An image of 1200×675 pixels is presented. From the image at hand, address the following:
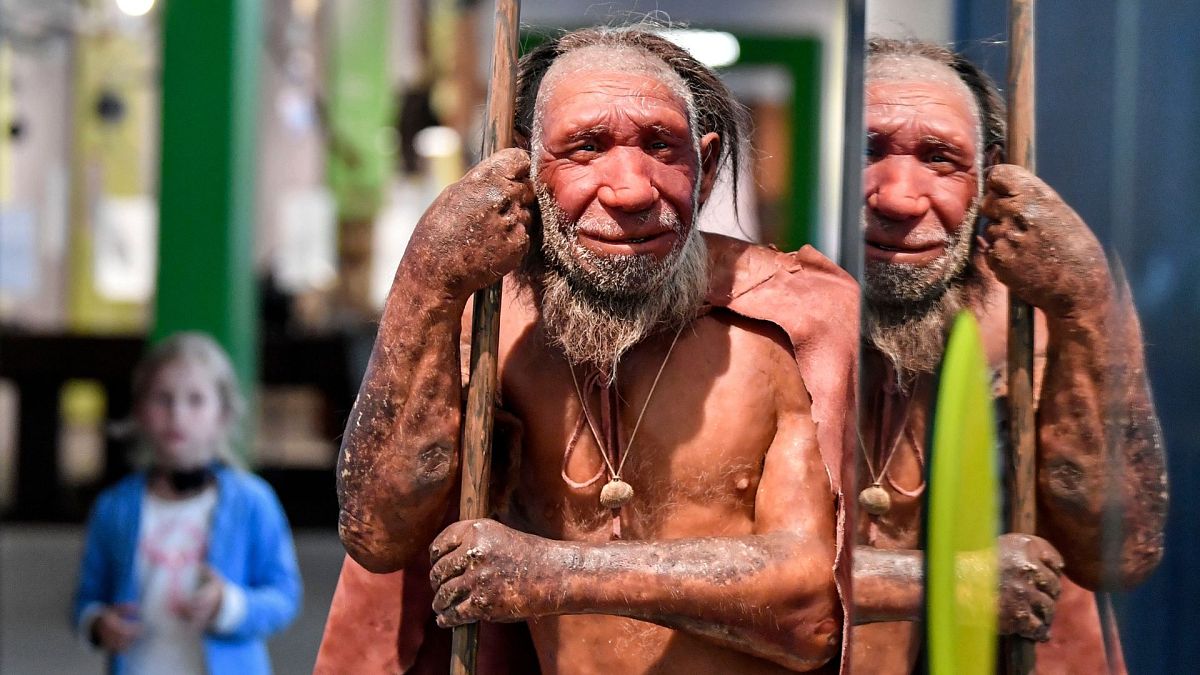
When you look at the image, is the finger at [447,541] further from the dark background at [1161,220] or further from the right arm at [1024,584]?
the dark background at [1161,220]

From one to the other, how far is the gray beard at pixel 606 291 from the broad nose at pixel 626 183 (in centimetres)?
4

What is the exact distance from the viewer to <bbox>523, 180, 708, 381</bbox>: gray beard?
1512 mm

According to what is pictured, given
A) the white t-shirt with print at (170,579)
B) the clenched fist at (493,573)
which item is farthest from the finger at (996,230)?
the white t-shirt with print at (170,579)

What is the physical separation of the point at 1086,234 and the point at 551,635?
2.45 feet

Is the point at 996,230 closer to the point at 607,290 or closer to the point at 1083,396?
the point at 1083,396

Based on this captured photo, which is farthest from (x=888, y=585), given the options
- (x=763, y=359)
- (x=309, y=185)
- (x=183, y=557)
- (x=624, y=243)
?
(x=309, y=185)

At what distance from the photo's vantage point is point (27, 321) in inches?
387

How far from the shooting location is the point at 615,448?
61.4 inches

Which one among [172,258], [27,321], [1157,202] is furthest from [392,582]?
[27,321]

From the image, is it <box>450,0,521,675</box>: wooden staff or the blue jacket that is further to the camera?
the blue jacket

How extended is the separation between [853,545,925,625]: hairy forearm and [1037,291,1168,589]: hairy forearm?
0.13 meters

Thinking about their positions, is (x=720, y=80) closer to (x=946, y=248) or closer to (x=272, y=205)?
(x=946, y=248)

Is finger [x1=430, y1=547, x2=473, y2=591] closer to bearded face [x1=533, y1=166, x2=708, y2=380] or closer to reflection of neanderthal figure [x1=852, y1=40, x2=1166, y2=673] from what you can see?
bearded face [x1=533, y1=166, x2=708, y2=380]

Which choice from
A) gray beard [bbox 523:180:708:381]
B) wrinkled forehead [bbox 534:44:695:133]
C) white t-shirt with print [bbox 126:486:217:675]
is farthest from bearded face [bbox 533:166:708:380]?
white t-shirt with print [bbox 126:486:217:675]
